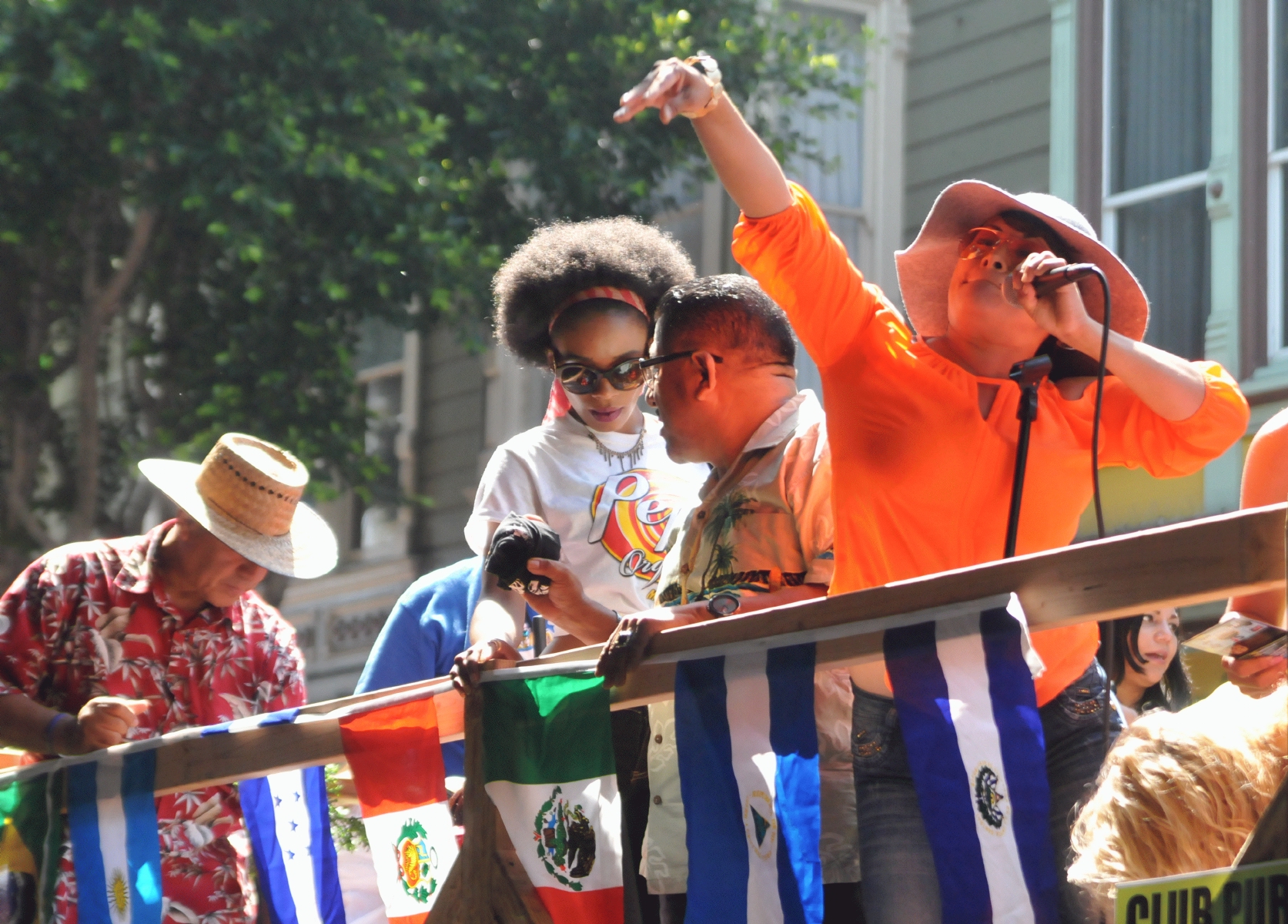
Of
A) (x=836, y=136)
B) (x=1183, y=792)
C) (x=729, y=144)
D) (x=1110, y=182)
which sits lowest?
(x=1183, y=792)

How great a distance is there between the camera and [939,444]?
2818 millimetres

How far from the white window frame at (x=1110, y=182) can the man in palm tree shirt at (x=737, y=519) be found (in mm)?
5866

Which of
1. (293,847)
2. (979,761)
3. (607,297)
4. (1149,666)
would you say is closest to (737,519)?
(979,761)

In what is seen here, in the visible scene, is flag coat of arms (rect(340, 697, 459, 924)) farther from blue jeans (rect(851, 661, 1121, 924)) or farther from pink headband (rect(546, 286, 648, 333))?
pink headband (rect(546, 286, 648, 333))

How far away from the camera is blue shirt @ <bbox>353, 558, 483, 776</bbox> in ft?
15.7

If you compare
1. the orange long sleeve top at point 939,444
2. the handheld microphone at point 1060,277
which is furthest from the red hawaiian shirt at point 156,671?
the handheld microphone at point 1060,277

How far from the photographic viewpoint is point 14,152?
9180 millimetres

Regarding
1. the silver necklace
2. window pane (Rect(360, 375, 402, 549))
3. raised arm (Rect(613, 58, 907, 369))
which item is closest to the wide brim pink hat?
raised arm (Rect(613, 58, 907, 369))

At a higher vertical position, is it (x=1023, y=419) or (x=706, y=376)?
(x=706, y=376)

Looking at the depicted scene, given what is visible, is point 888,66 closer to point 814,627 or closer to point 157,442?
point 157,442

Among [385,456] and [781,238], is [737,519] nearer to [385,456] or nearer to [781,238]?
[781,238]

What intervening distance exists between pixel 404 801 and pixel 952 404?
1357mm

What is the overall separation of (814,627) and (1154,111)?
695 centimetres

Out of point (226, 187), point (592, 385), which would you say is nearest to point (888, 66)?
point (226, 187)
